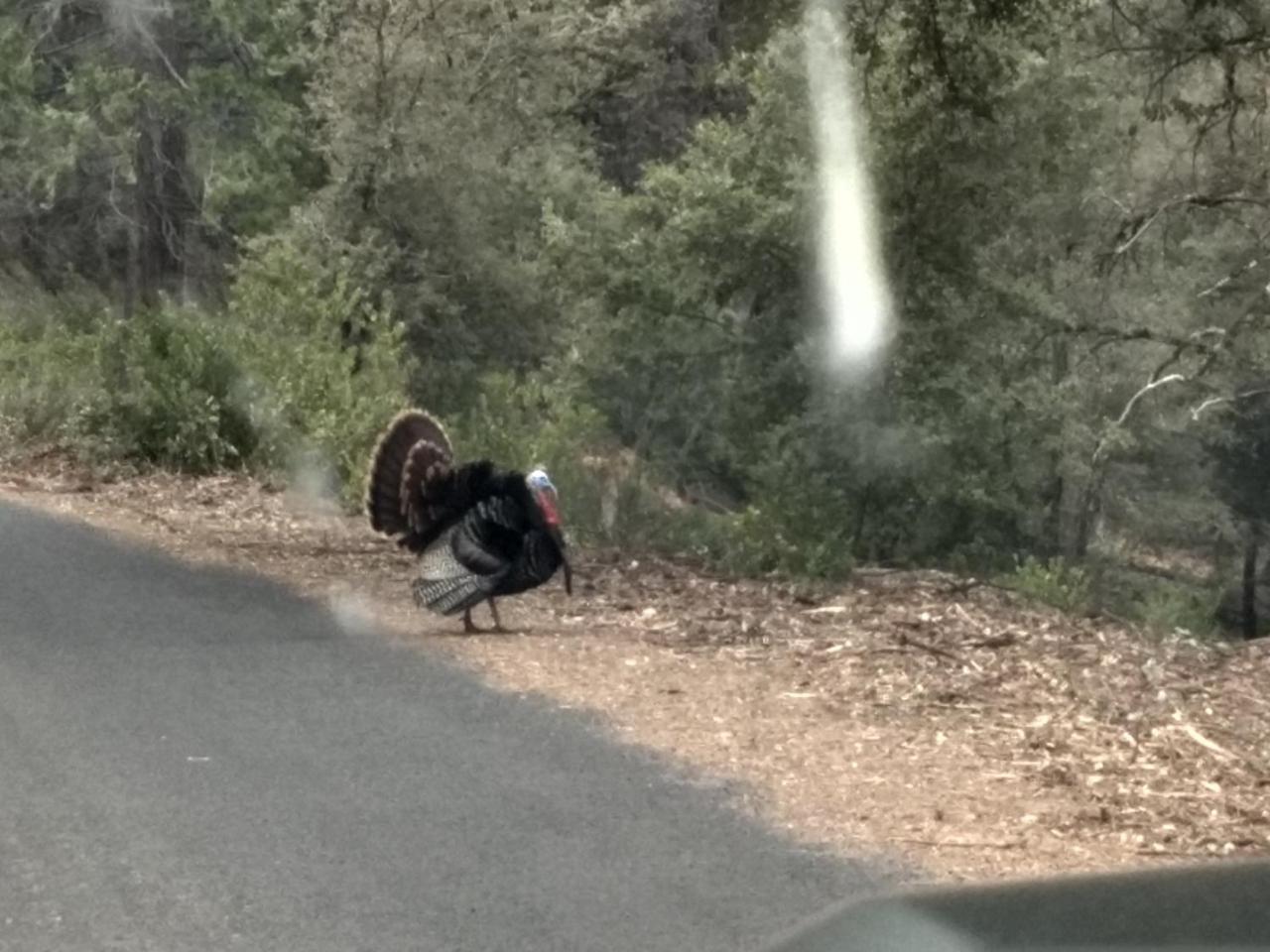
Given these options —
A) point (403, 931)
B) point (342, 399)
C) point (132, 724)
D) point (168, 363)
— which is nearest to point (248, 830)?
point (403, 931)

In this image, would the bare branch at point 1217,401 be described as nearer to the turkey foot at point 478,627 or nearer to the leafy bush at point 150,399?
the turkey foot at point 478,627

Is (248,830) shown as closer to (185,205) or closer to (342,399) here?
(342,399)

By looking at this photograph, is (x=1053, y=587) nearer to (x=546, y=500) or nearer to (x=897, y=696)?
(x=897, y=696)

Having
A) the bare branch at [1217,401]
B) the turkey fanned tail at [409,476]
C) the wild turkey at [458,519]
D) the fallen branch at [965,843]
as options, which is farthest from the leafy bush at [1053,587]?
the fallen branch at [965,843]

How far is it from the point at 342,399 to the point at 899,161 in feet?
16.9

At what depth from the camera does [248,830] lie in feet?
22.7

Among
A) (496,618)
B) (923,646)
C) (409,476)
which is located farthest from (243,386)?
(923,646)

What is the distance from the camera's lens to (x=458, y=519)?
34.2ft

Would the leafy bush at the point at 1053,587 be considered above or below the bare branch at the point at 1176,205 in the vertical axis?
below

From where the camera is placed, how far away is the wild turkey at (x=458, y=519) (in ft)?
33.6

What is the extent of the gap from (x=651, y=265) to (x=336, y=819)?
41.1 feet

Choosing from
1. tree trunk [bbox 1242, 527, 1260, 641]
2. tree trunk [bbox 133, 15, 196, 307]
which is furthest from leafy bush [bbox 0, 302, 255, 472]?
tree trunk [bbox 1242, 527, 1260, 641]

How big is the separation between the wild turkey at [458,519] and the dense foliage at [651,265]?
3.14 metres

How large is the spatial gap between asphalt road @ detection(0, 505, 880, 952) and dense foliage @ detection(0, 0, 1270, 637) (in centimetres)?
466
